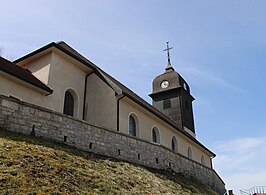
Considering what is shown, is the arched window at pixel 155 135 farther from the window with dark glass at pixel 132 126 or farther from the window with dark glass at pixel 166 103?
the window with dark glass at pixel 166 103

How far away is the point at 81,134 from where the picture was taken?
11375 millimetres

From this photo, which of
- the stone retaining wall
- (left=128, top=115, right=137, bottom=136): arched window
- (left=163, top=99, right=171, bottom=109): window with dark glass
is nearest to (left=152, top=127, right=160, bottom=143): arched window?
(left=128, top=115, right=137, bottom=136): arched window

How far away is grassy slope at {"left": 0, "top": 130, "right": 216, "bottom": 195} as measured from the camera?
6.62 metres

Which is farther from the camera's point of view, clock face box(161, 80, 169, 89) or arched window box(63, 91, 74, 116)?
clock face box(161, 80, 169, 89)

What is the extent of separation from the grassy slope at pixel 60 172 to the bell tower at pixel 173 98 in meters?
19.0

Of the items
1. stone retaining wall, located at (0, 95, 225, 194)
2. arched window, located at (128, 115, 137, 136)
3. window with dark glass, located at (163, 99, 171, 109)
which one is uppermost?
window with dark glass, located at (163, 99, 171, 109)

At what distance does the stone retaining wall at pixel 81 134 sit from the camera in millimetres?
9602

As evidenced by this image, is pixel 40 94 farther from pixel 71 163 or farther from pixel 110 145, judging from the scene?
pixel 71 163

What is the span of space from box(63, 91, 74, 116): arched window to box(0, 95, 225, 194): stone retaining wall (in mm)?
4463

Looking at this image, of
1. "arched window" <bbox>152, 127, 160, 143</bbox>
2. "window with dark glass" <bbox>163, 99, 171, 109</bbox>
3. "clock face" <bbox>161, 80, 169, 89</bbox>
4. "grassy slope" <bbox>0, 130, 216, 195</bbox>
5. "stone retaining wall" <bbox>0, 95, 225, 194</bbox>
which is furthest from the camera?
"clock face" <bbox>161, 80, 169, 89</bbox>

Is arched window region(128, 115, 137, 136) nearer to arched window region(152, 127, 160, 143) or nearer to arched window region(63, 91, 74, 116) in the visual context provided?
arched window region(152, 127, 160, 143)

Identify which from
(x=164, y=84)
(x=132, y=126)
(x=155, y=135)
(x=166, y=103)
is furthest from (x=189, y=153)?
(x=132, y=126)

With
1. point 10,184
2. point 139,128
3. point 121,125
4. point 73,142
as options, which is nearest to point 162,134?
point 139,128

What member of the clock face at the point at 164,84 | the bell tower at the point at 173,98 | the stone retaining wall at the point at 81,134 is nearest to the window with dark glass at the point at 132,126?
the stone retaining wall at the point at 81,134
